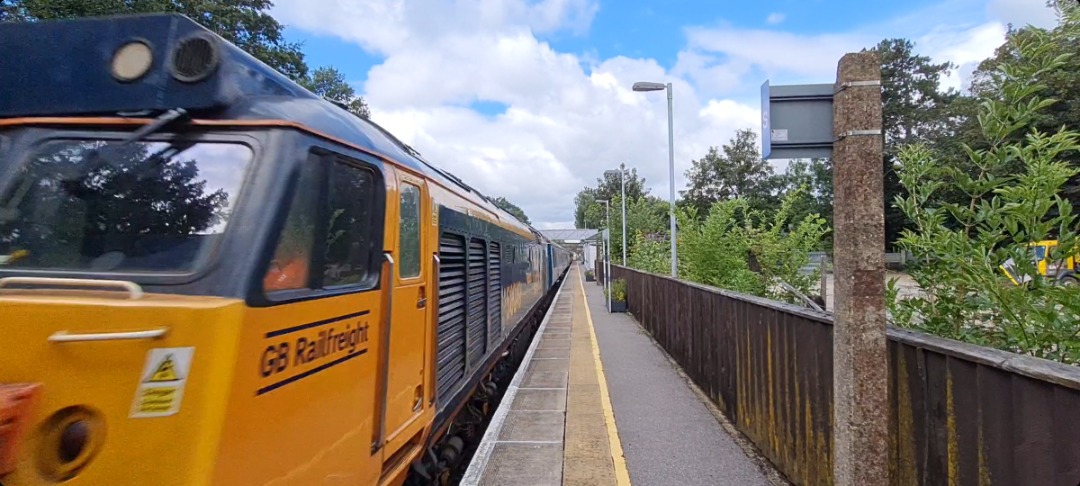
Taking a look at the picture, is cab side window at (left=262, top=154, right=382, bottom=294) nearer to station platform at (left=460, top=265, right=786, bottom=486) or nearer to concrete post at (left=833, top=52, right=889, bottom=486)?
concrete post at (left=833, top=52, right=889, bottom=486)

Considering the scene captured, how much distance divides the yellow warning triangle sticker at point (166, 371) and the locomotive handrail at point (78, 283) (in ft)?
0.81

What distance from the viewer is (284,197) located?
230 centimetres

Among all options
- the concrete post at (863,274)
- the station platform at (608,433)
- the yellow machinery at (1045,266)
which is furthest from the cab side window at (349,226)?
the yellow machinery at (1045,266)

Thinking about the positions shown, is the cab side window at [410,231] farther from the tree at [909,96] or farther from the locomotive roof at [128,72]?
the tree at [909,96]

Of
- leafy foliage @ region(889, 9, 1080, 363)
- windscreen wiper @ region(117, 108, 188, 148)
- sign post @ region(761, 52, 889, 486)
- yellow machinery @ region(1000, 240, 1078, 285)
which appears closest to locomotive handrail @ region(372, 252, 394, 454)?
windscreen wiper @ region(117, 108, 188, 148)

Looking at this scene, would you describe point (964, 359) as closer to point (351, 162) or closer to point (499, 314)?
point (351, 162)

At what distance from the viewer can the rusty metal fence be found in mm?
2059

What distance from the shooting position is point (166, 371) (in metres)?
1.83

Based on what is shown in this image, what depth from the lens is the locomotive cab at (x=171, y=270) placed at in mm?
1790

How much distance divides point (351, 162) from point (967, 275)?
3389 millimetres

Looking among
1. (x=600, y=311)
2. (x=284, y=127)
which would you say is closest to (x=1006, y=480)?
(x=284, y=127)

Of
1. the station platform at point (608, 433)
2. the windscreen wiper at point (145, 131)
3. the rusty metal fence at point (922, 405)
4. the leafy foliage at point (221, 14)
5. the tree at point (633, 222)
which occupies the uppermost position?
the leafy foliage at point (221, 14)

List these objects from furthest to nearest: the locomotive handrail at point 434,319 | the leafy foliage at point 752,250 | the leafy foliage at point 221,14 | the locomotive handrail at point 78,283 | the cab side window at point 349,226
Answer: the leafy foliage at point 221,14
the leafy foliage at point 752,250
the locomotive handrail at point 434,319
the cab side window at point 349,226
the locomotive handrail at point 78,283

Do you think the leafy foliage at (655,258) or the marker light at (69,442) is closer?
the marker light at (69,442)
